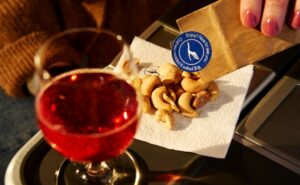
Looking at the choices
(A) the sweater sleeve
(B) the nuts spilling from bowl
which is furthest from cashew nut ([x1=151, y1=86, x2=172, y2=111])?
(A) the sweater sleeve

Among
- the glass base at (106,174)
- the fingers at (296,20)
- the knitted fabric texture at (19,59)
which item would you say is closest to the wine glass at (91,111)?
the glass base at (106,174)

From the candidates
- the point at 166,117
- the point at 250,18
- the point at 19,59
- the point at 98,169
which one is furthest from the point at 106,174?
the point at 19,59

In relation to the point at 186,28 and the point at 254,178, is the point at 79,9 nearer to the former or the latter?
the point at 186,28

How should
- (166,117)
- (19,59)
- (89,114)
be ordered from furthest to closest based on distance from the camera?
1. (19,59)
2. (166,117)
3. (89,114)

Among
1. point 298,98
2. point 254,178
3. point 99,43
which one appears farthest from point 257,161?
point 99,43

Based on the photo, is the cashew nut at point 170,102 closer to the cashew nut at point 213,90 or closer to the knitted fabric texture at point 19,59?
the cashew nut at point 213,90

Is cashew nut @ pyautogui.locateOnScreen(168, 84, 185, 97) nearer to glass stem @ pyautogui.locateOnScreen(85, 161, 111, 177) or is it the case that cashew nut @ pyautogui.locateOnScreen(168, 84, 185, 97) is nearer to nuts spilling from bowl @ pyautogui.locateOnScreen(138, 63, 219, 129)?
nuts spilling from bowl @ pyautogui.locateOnScreen(138, 63, 219, 129)

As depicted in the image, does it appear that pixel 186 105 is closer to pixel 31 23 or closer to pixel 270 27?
pixel 270 27
